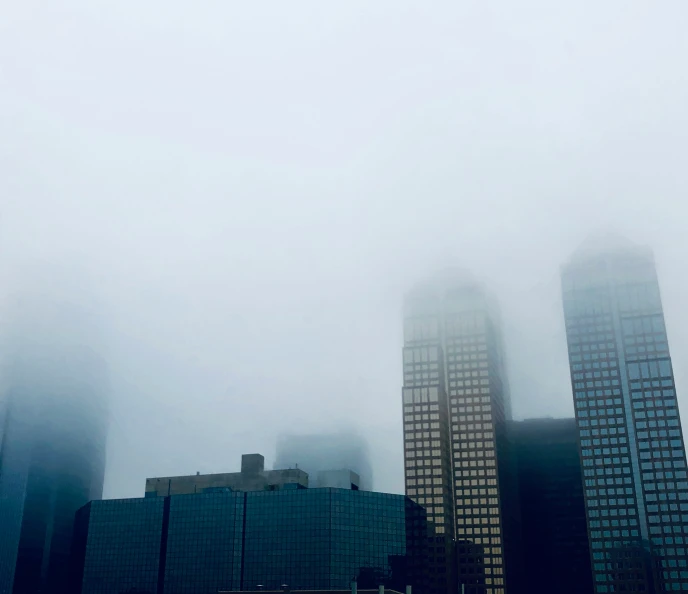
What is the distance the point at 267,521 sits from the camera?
198 meters

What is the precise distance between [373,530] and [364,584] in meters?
14.3

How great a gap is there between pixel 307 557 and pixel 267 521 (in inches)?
575

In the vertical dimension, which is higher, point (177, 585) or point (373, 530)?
point (373, 530)

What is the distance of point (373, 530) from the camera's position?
196 meters

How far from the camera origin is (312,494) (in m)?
196

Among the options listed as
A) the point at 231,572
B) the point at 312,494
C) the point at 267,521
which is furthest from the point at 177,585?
the point at 312,494

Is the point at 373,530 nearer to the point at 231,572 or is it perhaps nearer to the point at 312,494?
the point at 312,494

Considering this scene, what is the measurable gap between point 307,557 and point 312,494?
14.8 m

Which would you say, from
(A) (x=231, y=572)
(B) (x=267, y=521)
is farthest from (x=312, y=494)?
(A) (x=231, y=572)

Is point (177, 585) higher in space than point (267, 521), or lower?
lower

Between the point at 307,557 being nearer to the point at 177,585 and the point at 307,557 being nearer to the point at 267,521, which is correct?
the point at 267,521

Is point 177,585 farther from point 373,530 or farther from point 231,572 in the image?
point 373,530

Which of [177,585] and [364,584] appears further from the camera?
[177,585]

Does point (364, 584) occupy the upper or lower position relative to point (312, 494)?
lower
